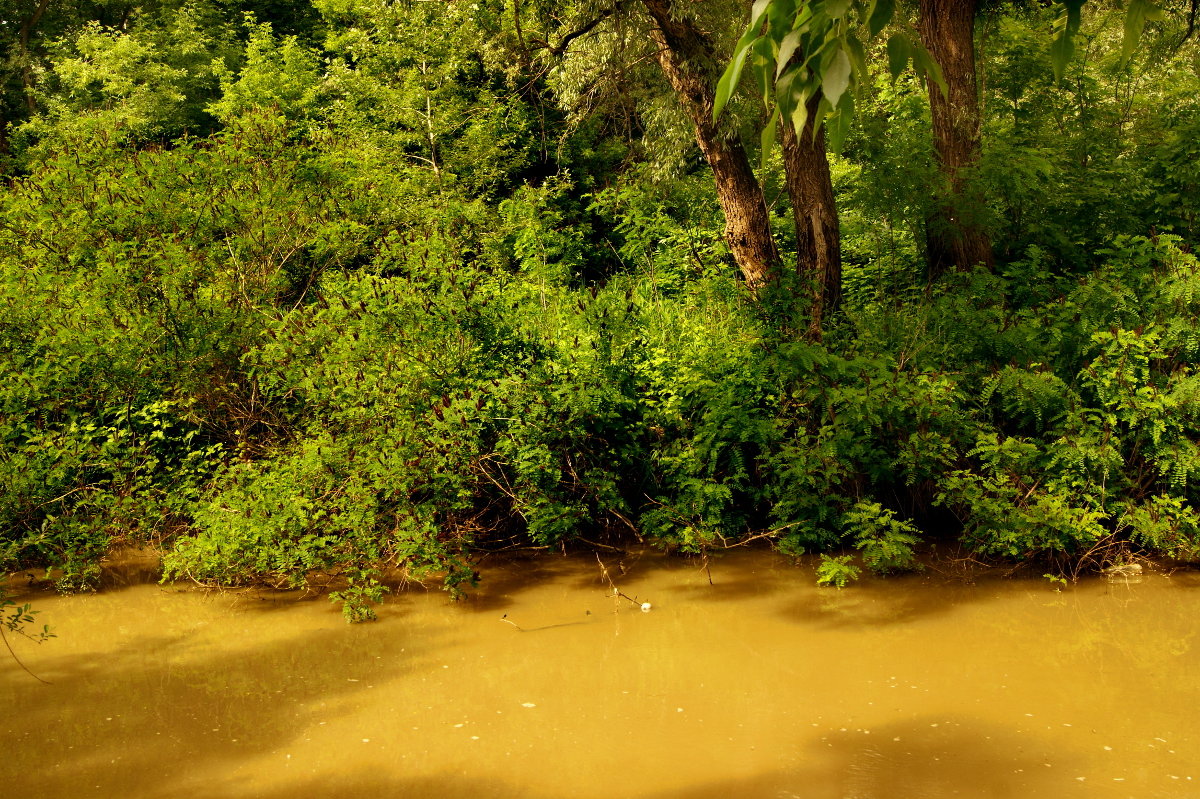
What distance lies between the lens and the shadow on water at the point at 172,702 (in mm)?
5488

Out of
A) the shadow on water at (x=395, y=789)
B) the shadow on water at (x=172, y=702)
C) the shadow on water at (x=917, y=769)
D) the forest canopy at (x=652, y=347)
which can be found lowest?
the shadow on water at (x=917, y=769)

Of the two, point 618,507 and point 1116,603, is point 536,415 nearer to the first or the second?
point 618,507

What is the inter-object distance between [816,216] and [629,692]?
19.7 feet

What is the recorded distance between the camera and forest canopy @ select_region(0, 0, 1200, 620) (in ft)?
27.1

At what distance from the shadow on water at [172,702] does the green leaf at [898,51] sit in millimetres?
5127

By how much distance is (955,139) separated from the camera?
11406mm

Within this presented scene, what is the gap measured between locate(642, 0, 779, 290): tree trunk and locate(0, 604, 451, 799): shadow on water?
561 cm

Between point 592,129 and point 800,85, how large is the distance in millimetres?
18540

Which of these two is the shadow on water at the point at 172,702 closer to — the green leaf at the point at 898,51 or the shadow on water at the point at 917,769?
the shadow on water at the point at 917,769

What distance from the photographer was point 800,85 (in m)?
1.80

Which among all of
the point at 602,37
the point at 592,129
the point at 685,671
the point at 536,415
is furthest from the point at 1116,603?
the point at 592,129

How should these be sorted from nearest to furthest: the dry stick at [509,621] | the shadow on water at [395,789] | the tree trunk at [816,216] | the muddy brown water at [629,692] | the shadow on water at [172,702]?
the shadow on water at [395,789] < the muddy brown water at [629,692] < the shadow on water at [172,702] < the dry stick at [509,621] < the tree trunk at [816,216]

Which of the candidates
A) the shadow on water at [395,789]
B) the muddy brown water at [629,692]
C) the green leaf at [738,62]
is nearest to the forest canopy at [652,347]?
the muddy brown water at [629,692]

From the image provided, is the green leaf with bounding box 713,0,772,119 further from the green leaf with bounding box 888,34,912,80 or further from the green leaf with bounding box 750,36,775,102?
the green leaf with bounding box 888,34,912,80
